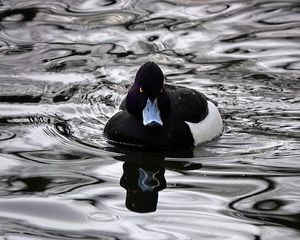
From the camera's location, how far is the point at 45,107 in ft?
31.2

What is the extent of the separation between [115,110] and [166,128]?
1.19 metres

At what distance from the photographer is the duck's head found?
8242 mm

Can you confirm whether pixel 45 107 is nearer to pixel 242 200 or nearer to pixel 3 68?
pixel 3 68

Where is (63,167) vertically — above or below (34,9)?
below

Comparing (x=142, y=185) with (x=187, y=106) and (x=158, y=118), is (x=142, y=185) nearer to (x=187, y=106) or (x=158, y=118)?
(x=158, y=118)

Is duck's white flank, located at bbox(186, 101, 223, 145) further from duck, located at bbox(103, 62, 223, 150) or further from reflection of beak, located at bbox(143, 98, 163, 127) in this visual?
reflection of beak, located at bbox(143, 98, 163, 127)

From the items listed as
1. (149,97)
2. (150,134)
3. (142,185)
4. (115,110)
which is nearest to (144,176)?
(142,185)

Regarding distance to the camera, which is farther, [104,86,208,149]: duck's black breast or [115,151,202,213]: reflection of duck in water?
[104,86,208,149]: duck's black breast

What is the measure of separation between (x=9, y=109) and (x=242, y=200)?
3.18 metres

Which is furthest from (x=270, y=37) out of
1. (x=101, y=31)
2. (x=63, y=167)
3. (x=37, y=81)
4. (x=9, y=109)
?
(x=63, y=167)

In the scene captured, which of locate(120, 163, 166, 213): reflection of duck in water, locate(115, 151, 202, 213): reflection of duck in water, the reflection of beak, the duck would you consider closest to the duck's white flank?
the duck

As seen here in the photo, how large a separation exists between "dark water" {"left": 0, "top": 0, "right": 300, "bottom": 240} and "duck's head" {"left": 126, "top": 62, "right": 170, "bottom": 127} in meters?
0.36

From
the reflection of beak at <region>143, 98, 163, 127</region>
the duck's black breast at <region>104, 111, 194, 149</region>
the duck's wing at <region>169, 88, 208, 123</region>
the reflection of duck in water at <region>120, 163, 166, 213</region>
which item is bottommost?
the reflection of duck in water at <region>120, 163, 166, 213</region>

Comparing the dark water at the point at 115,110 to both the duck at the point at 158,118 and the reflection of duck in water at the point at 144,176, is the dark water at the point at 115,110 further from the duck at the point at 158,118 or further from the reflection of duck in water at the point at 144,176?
the duck at the point at 158,118
